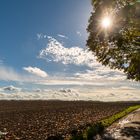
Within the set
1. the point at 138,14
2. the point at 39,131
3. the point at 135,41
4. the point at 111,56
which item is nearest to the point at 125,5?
the point at 138,14

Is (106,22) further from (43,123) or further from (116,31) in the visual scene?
(43,123)

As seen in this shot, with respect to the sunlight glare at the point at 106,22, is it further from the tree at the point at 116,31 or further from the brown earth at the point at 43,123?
the brown earth at the point at 43,123

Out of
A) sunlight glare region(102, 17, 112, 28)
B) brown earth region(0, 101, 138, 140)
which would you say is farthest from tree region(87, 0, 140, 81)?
brown earth region(0, 101, 138, 140)

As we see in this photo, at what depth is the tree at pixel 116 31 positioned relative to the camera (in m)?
28.6

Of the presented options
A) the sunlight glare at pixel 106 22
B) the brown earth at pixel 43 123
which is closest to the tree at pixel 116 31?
the sunlight glare at pixel 106 22

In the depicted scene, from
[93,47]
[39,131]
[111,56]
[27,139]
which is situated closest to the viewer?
[27,139]

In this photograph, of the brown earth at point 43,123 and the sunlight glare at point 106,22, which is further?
the brown earth at point 43,123

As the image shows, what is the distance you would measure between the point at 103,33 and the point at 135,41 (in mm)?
3711

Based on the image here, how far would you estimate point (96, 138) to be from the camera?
22594mm

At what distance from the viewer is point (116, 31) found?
31.6 meters

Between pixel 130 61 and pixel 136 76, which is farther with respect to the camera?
pixel 136 76

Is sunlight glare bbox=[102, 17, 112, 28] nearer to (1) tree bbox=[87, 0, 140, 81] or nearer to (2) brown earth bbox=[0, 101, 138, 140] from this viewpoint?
(1) tree bbox=[87, 0, 140, 81]

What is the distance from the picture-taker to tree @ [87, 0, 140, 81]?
28.6 m

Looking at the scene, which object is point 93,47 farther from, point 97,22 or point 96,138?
point 96,138
